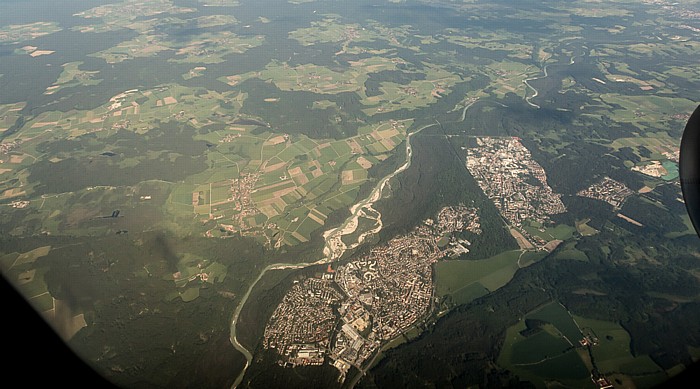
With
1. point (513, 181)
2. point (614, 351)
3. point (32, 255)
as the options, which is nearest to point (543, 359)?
point (614, 351)

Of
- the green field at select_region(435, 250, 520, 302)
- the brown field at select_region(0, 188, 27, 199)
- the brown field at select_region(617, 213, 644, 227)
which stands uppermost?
the brown field at select_region(617, 213, 644, 227)

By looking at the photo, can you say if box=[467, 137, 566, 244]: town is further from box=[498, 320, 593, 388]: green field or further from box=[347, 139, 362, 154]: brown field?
box=[347, 139, 362, 154]: brown field

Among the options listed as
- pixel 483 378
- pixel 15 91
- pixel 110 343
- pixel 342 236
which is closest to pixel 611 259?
pixel 483 378

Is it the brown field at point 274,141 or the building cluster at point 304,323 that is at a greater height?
the building cluster at point 304,323

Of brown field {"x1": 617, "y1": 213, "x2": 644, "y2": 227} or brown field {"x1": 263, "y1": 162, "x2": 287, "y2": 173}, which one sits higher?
brown field {"x1": 617, "y1": 213, "x2": 644, "y2": 227}

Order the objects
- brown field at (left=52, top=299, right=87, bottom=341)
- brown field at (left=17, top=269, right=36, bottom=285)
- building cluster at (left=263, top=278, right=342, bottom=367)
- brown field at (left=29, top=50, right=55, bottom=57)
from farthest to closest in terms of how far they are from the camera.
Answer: brown field at (left=29, top=50, right=55, bottom=57), brown field at (left=17, top=269, right=36, bottom=285), brown field at (left=52, top=299, right=87, bottom=341), building cluster at (left=263, top=278, right=342, bottom=367)

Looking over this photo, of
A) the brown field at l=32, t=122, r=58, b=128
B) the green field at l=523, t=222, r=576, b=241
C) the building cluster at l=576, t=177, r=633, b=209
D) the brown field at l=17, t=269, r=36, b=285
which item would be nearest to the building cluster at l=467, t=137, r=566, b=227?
the green field at l=523, t=222, r=576, b=241

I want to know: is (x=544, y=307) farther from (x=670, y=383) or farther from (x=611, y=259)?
(x=670, y=383)

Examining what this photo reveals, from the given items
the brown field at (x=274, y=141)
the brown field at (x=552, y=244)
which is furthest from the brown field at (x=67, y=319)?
the brown field at (x=552, y=244)

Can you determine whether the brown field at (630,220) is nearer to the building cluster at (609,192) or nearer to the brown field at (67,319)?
the building cluster at (609,192)
